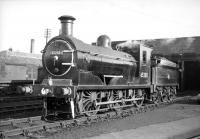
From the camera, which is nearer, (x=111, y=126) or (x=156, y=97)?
(x=111, y=126)

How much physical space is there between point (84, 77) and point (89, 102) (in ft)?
3.73

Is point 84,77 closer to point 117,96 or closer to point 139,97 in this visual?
point 117,96

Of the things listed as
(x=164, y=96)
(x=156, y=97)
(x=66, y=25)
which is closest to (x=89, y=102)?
(x=66, y=25)

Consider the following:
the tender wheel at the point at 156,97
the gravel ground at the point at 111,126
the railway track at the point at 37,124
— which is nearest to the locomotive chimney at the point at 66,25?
the railway track at the point at 37,124

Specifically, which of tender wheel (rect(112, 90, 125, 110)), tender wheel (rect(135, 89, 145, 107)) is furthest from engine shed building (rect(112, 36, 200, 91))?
tender wheel (rect(112, 90, 125, 110))

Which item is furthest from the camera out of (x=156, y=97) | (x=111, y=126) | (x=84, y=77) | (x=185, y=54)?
(x=185, y=54)

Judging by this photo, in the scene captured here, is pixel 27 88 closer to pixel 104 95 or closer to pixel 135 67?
pixel 104 95

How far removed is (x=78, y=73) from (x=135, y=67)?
469cm

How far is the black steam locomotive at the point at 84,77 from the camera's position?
9.76 metres

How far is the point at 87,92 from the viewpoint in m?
10.3

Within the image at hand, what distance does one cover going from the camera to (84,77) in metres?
9.94

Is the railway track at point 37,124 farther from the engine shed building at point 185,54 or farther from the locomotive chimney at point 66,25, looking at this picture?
the engine shed building at point 185,54

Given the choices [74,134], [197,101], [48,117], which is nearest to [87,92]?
[48,117]

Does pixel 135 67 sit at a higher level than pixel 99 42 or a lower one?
lower
